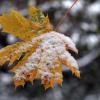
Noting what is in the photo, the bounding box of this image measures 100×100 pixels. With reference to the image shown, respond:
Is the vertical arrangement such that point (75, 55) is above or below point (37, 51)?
below

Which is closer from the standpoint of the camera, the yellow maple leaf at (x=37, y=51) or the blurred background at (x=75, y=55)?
the yellow maple leaf at (x=37, y=51)

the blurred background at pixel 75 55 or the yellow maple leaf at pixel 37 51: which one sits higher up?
the yellow maple leaf at pixel 37 51

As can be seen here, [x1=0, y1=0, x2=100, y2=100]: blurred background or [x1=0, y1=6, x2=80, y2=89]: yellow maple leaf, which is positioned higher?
[x1=0, y1=6, x2=80, y2=89]: yellow maple leaf

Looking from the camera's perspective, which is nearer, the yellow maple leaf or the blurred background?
the yellow maple leaf

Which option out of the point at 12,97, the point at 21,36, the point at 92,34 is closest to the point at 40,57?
the point at 21,36
